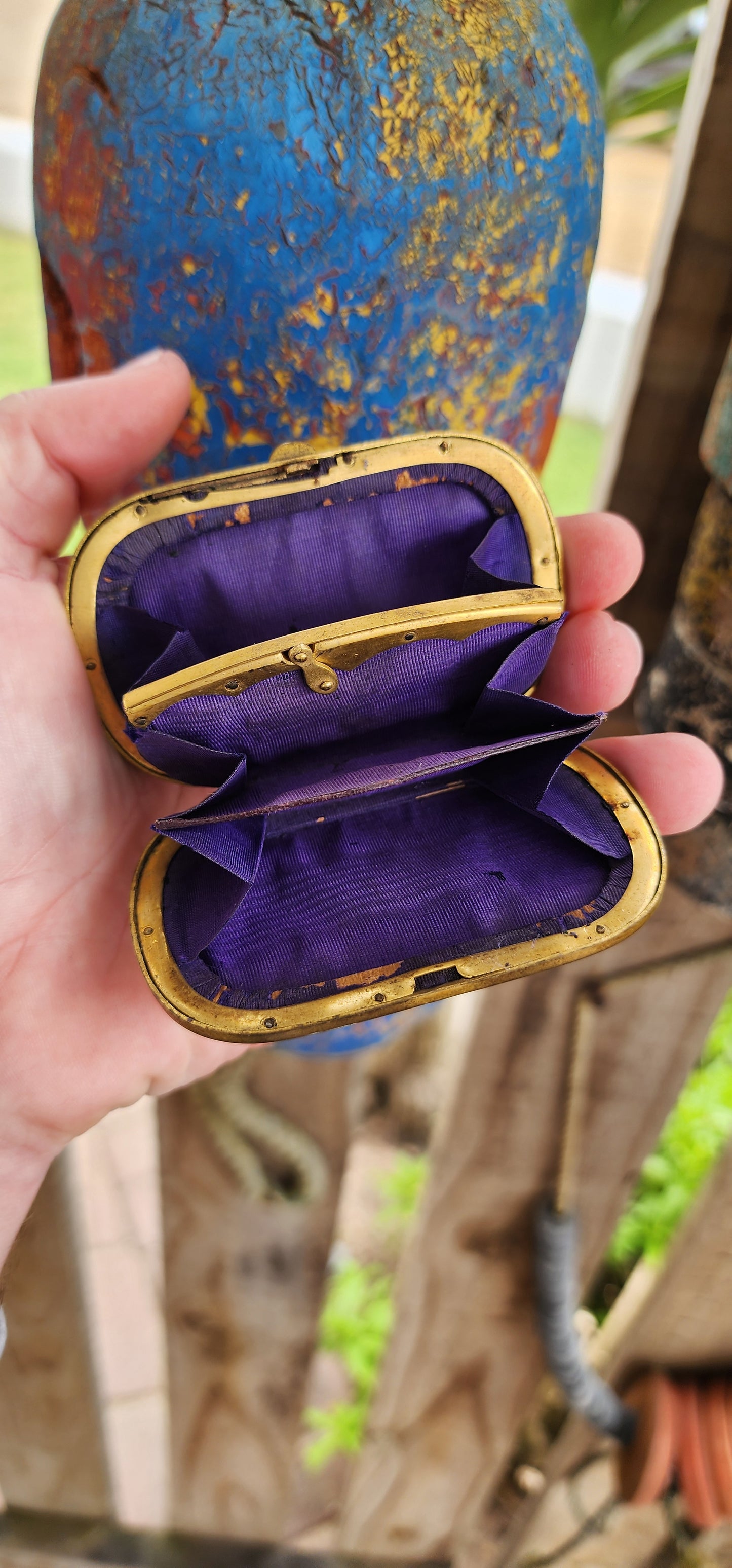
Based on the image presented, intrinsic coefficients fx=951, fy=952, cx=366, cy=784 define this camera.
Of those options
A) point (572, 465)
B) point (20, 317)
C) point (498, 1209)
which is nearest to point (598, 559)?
point (498, 1209)

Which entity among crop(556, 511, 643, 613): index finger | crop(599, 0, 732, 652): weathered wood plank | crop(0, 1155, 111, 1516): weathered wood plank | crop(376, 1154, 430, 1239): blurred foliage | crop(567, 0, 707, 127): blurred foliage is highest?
crop(567, 0, 707, 127): blurred foliage

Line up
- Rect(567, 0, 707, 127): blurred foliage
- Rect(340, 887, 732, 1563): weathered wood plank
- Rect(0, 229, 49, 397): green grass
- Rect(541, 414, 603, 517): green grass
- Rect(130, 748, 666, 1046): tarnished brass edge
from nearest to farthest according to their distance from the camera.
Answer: Rect(130, 748, 666, 1046): tarnished brass edge, Rect(567, 0, 707, 127): blurred foliage, Rect(340, 887, 732, 1563): weathered wood plank, Rect(541, 414, 603, 517): green grass, Rect(0, 229, 49, 397): green grass

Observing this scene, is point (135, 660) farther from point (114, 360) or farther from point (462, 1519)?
point (462, 1519)

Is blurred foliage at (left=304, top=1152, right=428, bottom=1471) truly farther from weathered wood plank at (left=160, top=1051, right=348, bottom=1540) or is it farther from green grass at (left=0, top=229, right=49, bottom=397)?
green grass at (left=0, top=229, right=49, bottom=397)

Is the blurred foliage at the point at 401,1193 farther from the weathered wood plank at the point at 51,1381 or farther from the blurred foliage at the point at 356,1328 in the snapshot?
the weathered wood plank at the point at 51,1381

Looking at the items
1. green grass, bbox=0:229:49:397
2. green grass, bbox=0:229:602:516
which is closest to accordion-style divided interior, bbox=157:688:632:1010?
green grass, bbox=0:229:602:516

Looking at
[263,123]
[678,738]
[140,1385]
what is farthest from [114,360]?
[140,1385]

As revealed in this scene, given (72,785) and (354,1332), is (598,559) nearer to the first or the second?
(72,785)
